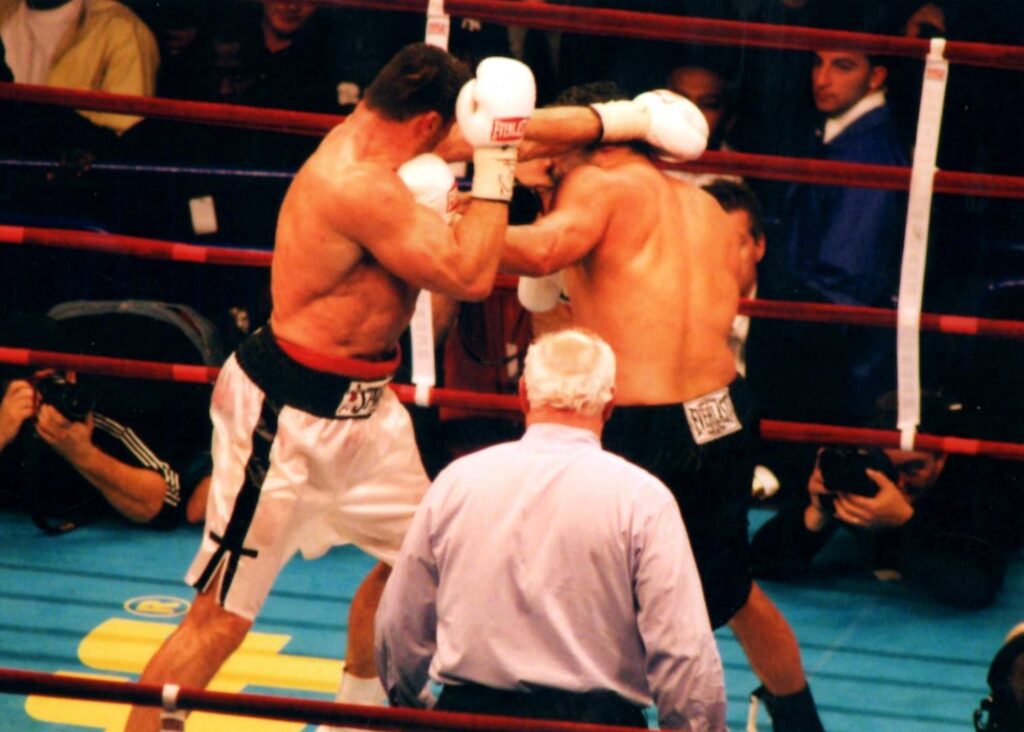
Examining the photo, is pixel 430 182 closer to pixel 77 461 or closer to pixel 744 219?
pixel 744 219

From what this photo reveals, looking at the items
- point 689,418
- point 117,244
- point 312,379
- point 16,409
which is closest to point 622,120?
point 689,418

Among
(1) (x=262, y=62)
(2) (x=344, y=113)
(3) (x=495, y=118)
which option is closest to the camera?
(3) (x=495, y=118)

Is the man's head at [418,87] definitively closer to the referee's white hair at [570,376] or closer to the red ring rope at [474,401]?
the referee's white hair at [570,376]

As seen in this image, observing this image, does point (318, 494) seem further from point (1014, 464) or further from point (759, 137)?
point (759, 137)

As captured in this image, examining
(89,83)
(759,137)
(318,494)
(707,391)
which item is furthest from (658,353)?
(89,83)

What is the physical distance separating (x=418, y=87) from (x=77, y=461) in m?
2.16

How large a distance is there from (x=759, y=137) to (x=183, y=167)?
82.4 inches

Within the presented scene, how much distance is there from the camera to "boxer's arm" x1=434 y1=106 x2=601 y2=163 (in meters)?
3.45

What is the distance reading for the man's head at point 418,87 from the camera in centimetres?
328

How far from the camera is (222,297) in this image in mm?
6012

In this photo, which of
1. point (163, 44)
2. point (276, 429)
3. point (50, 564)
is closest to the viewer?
point (276, 429)

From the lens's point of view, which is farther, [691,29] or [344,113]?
[344,113]

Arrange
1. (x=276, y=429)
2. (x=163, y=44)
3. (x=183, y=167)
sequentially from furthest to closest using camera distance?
(x=163, y=44)
(x=183, y=167)
(x=276, y=429)

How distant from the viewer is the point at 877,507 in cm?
478
